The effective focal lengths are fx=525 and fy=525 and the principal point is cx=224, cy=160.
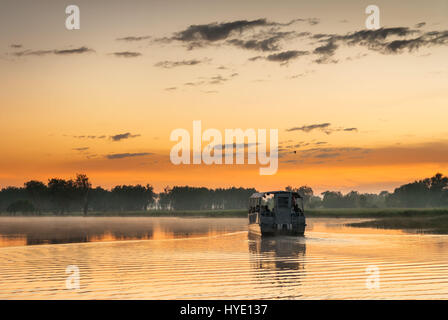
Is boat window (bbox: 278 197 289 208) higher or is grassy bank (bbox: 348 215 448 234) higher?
boat window (bbox: 278 197 289 208)

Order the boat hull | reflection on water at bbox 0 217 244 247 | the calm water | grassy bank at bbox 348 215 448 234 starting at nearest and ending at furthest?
the calm water, reflection on water at bbox 0 217 244 247, the boat hull, grassy bank at bbox 348 215 448 234

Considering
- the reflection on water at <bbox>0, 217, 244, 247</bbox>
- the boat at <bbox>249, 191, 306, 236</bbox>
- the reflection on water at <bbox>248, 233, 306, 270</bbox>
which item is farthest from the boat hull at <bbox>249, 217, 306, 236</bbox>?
the reflection on water at <bbox>248, 233, 306, 270</bbox>

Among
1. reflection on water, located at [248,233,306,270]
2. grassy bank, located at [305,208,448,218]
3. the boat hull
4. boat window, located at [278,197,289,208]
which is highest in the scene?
boat window, located at [278,197,289,208]

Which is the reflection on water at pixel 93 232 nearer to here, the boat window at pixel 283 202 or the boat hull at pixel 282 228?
the boat hull at pixel 282 228

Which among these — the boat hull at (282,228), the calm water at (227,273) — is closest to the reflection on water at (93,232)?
the boat hull at (282,228)

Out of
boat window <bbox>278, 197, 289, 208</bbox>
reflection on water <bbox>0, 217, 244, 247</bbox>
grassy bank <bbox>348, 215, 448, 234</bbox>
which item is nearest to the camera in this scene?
reflection on water <bbox>0, 217, 244, 247</bbox>

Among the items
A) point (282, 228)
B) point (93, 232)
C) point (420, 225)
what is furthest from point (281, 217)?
point (420, 225)

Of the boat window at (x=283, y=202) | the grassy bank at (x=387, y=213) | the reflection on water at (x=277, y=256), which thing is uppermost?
the boat window at (x=283, y=202)

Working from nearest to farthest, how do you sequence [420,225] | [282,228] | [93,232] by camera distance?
[282,228]
[93,232]
[420,225]

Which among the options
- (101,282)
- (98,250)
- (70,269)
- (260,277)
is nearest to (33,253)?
(98,250)

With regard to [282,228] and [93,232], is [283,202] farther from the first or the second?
[93,232]

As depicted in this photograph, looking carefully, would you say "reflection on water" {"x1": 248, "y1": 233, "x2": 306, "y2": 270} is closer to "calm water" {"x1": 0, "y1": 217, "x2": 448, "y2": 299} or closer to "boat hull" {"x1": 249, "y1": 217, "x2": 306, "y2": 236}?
"calm water" {"x1": 0, "y1": 217, "x2": 448, "y2": 299}

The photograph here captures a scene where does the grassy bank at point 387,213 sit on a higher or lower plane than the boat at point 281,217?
lower
